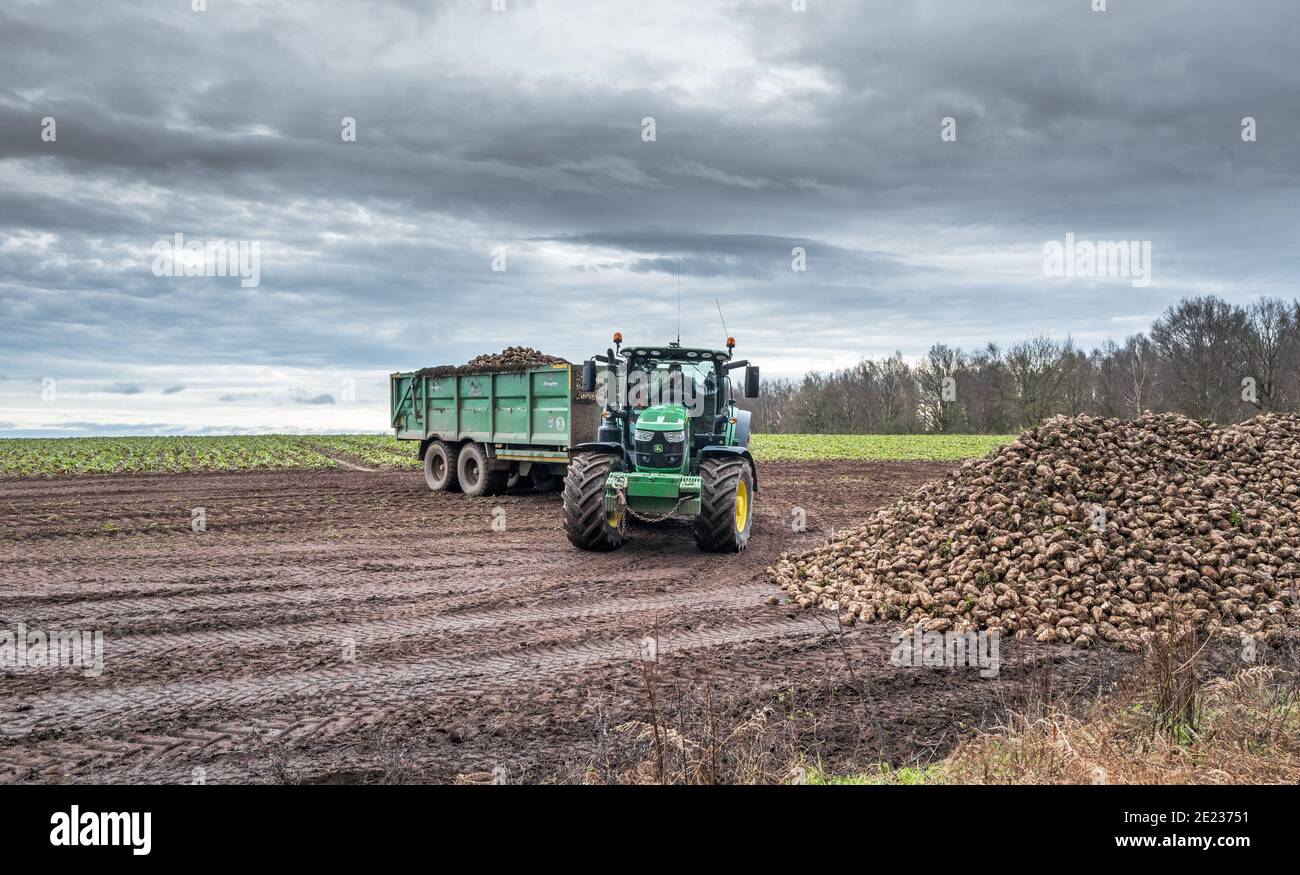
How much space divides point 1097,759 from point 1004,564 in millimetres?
4674

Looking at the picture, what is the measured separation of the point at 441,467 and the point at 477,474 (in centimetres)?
151

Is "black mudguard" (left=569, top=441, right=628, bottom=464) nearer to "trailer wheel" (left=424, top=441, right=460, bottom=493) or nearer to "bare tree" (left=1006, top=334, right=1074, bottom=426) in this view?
"trailer wheel" (left=424, top=441, right=460, bottom=493)

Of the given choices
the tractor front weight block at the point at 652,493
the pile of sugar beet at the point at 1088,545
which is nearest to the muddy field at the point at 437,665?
the pile of sugar beet at the point at 1088,545

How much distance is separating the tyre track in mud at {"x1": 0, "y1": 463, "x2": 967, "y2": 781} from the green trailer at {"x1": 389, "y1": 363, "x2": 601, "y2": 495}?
1.33m

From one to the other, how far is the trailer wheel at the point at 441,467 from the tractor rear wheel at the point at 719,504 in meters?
8.93

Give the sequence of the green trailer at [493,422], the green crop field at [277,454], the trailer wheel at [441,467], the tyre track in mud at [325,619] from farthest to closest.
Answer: the green crop field at [277,454] → the trailer wheel at [441,467] → the green trailer at [493,422] → the tyre track in mud at [325,619]

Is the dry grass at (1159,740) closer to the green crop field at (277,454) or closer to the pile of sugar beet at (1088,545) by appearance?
the pile of sugar beet at (1088,545)

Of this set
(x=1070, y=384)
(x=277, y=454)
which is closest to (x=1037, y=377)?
(x=1070, y=384)

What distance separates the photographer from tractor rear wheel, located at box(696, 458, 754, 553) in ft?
37.9

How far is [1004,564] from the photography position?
9.11 meters

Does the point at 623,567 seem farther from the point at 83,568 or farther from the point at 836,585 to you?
the point at 83,568
